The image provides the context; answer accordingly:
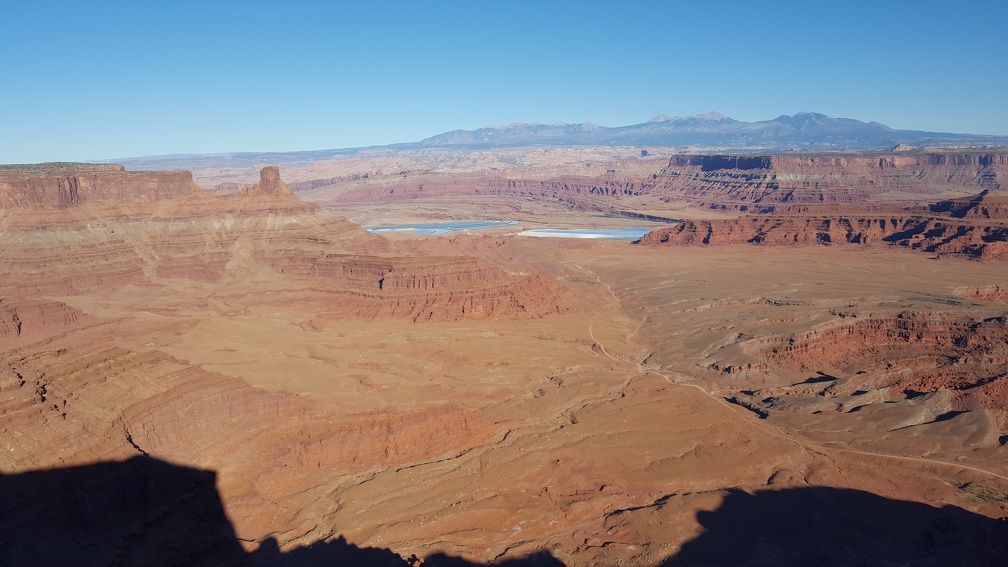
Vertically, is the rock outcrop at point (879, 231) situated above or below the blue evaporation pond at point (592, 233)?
above

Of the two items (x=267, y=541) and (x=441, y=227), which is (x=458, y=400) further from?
(x=441, y=227)

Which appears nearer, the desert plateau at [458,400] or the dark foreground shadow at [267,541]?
the dark foreground shadow at [267,541]

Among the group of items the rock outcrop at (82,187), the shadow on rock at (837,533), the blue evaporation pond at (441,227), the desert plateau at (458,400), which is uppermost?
the rock outcrop at (82,187)

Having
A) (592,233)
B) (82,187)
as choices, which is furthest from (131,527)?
(592,233)

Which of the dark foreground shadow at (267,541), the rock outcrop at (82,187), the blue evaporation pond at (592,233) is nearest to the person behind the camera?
the dark foreground shadow at (267,541)

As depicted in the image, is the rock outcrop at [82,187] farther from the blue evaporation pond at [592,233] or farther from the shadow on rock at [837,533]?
the shadow on rock at [837,533]

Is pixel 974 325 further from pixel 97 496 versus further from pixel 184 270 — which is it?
pixel 184 270

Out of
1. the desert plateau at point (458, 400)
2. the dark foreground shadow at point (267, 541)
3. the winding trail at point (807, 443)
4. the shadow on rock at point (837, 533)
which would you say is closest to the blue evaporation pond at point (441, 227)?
the desert plateau at point (458, 400)

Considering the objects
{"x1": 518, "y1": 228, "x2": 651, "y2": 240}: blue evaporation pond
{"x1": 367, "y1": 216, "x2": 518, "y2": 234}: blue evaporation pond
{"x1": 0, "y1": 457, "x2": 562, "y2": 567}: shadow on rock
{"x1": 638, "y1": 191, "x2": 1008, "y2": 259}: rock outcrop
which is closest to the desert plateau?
{"x1": 0, "y1": 457, "x2": 562, "y2": 567}: shadow on rock
